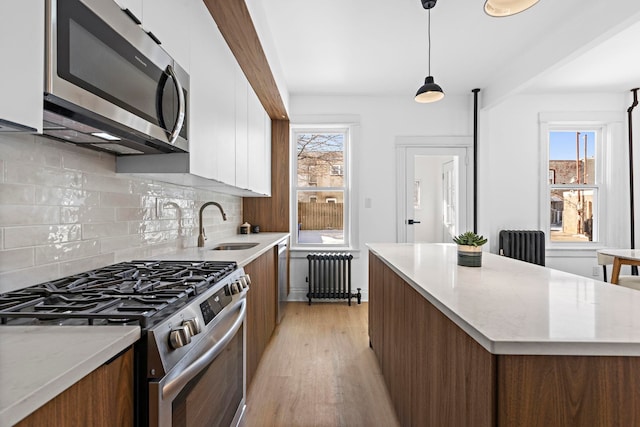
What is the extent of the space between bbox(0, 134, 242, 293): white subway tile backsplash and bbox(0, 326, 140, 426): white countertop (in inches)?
19.4

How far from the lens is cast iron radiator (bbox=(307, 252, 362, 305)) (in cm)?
425

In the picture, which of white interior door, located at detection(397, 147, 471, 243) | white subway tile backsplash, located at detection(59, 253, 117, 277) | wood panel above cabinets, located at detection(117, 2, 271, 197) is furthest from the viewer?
white interior door, located at detection(397, 147, 471, 243)

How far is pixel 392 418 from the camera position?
190 centimetres

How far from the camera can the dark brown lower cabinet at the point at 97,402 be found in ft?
1.82

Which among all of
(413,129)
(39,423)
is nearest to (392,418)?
(39,423)

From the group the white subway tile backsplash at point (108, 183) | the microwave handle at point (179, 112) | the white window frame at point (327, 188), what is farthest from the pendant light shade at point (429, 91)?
the white subway tile backsplash at point (108, 183)

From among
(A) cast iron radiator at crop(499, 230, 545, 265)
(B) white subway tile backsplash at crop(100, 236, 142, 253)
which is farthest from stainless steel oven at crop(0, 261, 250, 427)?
(A) cast iron radiator at crop(499, 230, 545, 265)

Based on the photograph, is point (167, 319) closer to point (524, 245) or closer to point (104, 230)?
point (104, 230)

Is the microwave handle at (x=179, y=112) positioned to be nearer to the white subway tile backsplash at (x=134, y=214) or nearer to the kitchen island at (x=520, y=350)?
the white subway tile backsplash at (x=134, y=214)

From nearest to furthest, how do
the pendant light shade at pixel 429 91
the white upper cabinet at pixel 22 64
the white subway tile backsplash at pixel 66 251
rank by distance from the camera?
the white upper cabinet at pixel 22 64
the white subway tile backsplash at pixel 66 251
the pendant light shade at pixel 429 91

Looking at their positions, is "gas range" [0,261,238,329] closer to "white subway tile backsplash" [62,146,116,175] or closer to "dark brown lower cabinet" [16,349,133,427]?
"dark brown lower cabinet" [16,349,133,427]

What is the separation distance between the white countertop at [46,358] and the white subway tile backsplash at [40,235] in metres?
0.47

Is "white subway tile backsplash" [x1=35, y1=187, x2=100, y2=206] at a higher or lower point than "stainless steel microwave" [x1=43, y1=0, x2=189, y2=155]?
lower

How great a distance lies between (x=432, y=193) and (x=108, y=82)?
4279 mm
